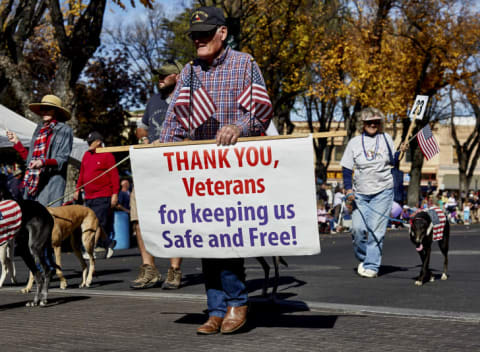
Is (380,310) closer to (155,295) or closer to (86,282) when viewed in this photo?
(155,295)

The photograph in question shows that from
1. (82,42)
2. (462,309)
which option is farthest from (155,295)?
(82,42)

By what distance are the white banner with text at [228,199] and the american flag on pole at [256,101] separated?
1.47 ft

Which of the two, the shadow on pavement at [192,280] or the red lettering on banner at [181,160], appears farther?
the shadow on pavement at [192,280]

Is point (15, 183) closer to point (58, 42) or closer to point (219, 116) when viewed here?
point (58, 42)

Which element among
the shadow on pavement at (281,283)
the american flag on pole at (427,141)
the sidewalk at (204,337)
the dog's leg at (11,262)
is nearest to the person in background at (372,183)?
the american flag on pole at (427,141)

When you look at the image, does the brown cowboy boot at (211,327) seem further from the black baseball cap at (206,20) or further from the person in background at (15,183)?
the person in background at (15,183)

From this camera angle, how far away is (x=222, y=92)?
5602 millimetres

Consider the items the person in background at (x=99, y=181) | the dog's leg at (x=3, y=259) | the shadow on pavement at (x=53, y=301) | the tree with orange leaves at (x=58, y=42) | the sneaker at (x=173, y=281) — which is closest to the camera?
the shadow on pavement at (x=53, y=301)

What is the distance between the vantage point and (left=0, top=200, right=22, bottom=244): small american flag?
6.63 metres

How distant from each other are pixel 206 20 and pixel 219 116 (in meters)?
0.67

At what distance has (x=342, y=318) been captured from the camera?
19.5ft

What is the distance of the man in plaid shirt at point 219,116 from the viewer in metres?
5.44

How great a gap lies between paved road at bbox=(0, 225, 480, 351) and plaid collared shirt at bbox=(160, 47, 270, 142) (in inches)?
54.9

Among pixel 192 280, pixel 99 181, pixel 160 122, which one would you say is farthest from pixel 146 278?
pixel 99 181
